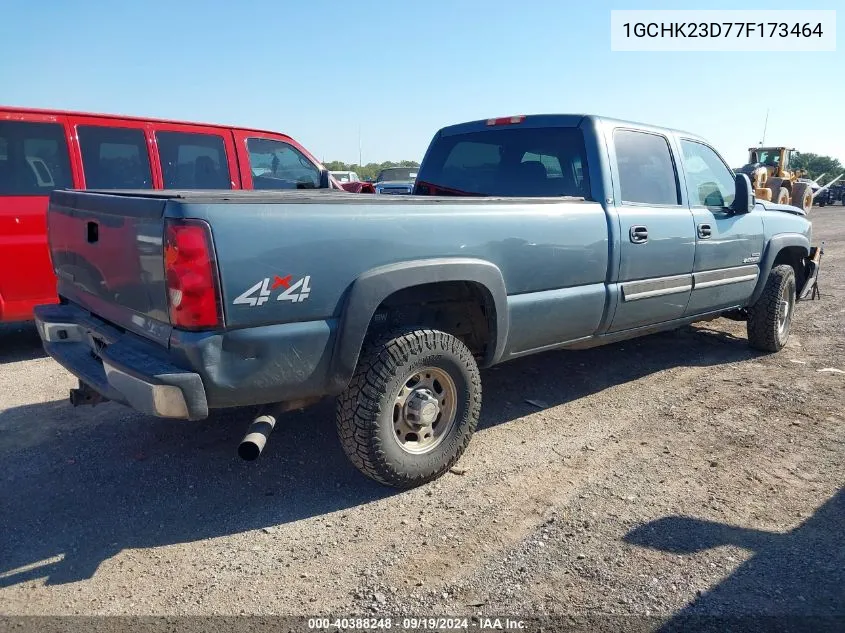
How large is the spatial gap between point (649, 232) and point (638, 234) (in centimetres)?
13

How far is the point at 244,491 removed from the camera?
3.27m

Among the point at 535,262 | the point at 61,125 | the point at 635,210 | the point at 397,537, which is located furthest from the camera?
the point at 61,125

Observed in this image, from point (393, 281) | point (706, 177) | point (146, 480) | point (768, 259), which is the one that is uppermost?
point (706, 177)

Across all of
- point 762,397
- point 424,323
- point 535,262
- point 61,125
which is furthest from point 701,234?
point 61,125

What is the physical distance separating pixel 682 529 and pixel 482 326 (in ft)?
4.56

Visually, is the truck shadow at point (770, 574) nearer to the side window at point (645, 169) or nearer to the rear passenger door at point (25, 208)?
the side window at point (645, 169)

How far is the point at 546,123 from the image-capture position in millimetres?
4391

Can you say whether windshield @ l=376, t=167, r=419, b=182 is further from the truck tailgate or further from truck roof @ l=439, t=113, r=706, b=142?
the truck tailgate

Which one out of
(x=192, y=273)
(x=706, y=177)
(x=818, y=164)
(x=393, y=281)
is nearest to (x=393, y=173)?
(x=706, y=177)

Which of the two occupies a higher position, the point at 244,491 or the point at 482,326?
the point at 482,326

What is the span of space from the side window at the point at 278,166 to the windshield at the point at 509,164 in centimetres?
232

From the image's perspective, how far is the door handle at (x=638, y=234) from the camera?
413 centimetres

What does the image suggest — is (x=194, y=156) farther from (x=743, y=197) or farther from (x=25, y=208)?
(x=743, y=197)

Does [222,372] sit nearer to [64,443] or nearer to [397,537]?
[397,537]
